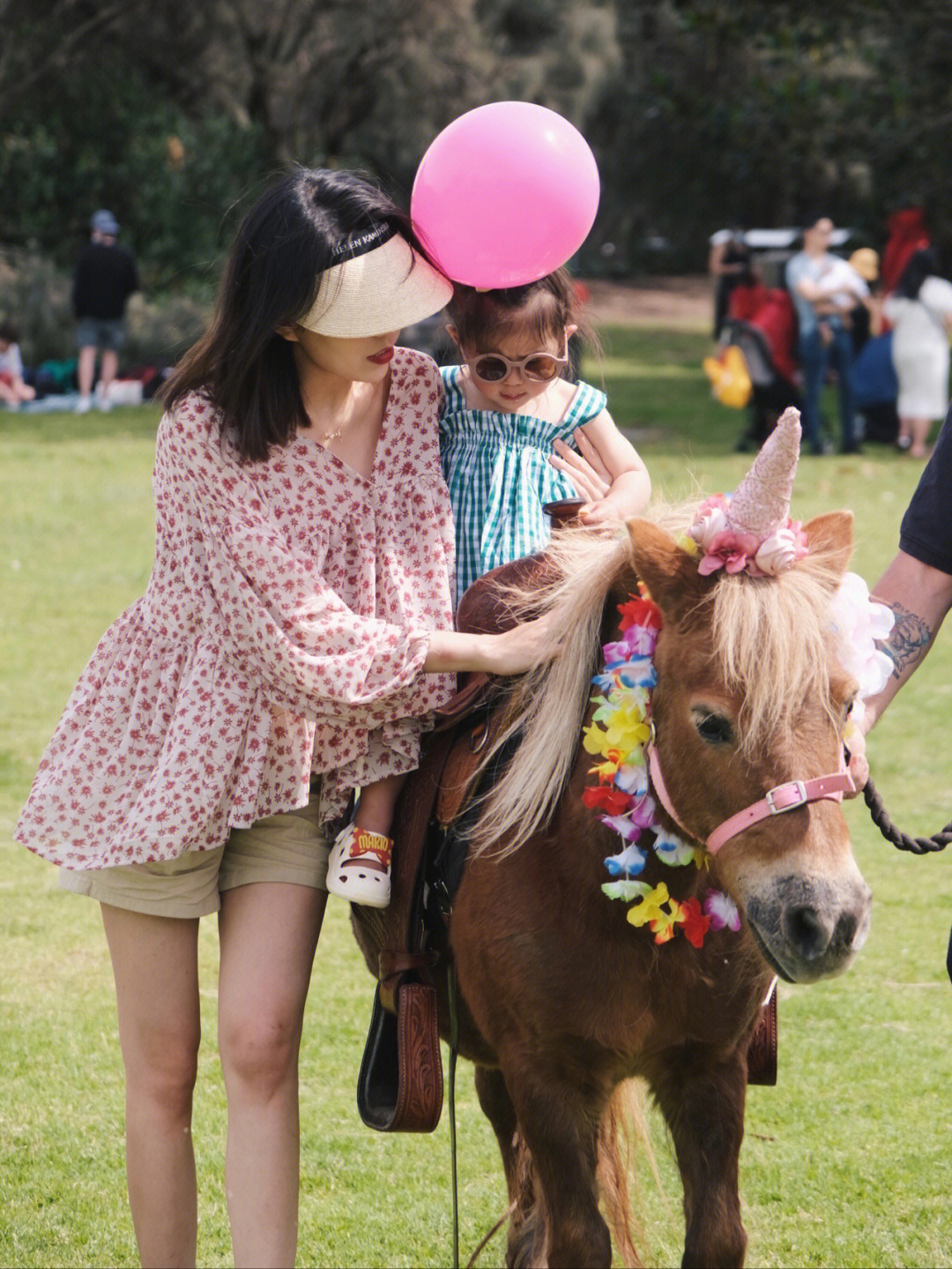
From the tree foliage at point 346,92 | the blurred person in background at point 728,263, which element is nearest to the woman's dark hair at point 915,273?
the blurred person in background at point 728,263

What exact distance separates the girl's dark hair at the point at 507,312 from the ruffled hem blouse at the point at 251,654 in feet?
0.79

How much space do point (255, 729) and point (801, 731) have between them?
101 cm

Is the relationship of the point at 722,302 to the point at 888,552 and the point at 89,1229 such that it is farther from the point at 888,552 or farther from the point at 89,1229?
the point at 89,1229

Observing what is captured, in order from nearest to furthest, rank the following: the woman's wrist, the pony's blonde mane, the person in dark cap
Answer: the pony's blonde mane
the woman's wrist
the person in dark cap

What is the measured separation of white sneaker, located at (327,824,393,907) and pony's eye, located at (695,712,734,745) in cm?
77

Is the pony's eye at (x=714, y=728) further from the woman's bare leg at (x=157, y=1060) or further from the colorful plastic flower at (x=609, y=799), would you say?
the woman's bare leg at (x=157, y=1060)

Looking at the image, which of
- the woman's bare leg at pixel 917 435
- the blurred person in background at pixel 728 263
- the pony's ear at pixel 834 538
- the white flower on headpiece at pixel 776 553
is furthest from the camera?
the blurred person in background at pixel 728 263

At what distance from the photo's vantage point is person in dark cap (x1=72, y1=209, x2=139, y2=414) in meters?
17.6

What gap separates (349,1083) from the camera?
177 inches

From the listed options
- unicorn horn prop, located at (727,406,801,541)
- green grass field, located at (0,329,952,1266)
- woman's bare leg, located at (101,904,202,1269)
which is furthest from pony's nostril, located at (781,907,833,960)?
woman's bare leg, located at (101,904,202,1269)

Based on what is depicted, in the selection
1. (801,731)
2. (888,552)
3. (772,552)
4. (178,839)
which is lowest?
(888,552)

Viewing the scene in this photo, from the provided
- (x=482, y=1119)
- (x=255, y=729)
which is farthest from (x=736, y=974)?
(x=482, y=1119)

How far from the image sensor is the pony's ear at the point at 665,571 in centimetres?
250

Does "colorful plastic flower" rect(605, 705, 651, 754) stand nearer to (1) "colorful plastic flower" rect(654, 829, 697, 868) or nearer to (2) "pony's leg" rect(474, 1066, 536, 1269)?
(1) "colorful plastic flower" rect(654, 829, 697, 868)
